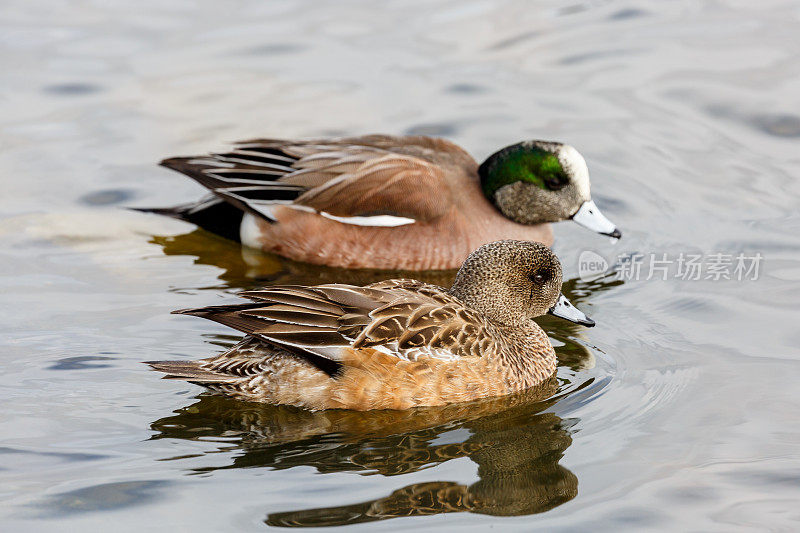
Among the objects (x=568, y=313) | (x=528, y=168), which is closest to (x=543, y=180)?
(x=528, y=168)

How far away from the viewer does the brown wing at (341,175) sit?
8.54 metres

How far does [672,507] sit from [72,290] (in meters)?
4.32

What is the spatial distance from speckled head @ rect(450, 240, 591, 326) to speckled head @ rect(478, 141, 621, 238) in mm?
1847

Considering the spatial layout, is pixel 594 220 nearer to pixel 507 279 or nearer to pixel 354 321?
pixel 507 279

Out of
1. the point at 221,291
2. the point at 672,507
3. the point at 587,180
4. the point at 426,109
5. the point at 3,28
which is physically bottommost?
the point at 672,507

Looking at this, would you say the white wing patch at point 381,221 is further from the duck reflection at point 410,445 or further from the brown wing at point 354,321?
the duck reflection at point 410,445

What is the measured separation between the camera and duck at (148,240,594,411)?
612 centimetres

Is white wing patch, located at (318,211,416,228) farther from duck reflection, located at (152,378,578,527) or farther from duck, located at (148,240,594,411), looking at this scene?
duck reflection, located at (152,378,578,527)

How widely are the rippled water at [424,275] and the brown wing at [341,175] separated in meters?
0.48

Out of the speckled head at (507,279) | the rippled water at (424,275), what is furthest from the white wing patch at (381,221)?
the speckled head at (507,279)

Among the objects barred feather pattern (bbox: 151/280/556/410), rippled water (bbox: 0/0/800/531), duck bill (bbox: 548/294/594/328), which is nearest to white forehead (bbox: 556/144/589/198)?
rippled water (bbox: 0/0/800/531)

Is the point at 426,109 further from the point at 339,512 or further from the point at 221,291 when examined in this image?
the point at 339,512

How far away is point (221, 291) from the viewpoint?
8062mm

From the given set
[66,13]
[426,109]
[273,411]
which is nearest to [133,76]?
[66,13]
